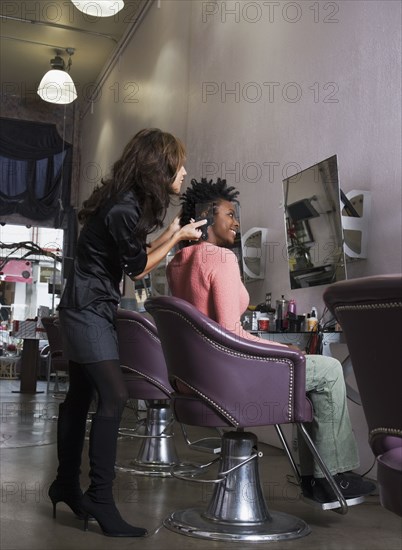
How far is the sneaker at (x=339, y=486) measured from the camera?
246 centimetres

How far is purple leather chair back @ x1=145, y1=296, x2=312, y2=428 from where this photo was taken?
2199 millimetres

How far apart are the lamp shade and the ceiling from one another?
2.07 feet

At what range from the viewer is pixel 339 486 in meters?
2.46

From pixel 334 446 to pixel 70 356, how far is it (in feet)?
3.26

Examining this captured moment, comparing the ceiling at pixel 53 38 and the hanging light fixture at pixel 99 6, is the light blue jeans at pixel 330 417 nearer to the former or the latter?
the hanging light fixture at pixel 99 6

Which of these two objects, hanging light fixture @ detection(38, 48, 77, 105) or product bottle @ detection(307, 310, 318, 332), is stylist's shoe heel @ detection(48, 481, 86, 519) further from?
hanging light fixture @ detection(38, 48, 77, 105)

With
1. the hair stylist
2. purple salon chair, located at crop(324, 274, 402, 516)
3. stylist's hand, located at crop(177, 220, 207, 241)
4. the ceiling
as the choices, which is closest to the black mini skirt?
the hair stylist

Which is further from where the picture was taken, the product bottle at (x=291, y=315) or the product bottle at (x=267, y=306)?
the product bottle at (x=267, y=306)

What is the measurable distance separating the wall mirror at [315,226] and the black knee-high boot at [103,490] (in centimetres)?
162

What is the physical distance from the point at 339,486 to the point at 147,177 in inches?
51.2

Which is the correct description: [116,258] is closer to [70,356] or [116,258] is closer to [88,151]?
[70,356]

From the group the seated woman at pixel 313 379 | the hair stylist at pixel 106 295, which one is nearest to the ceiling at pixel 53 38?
the hair stylist at pixel 106 295

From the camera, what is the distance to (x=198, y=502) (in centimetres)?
282

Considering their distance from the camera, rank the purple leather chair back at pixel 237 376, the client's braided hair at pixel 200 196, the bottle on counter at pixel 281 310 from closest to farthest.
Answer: the purple leather chair back at pixel 237 376 < the client's braided hair at pixel 200 196 < the bottle on counter at pixel 281 310
